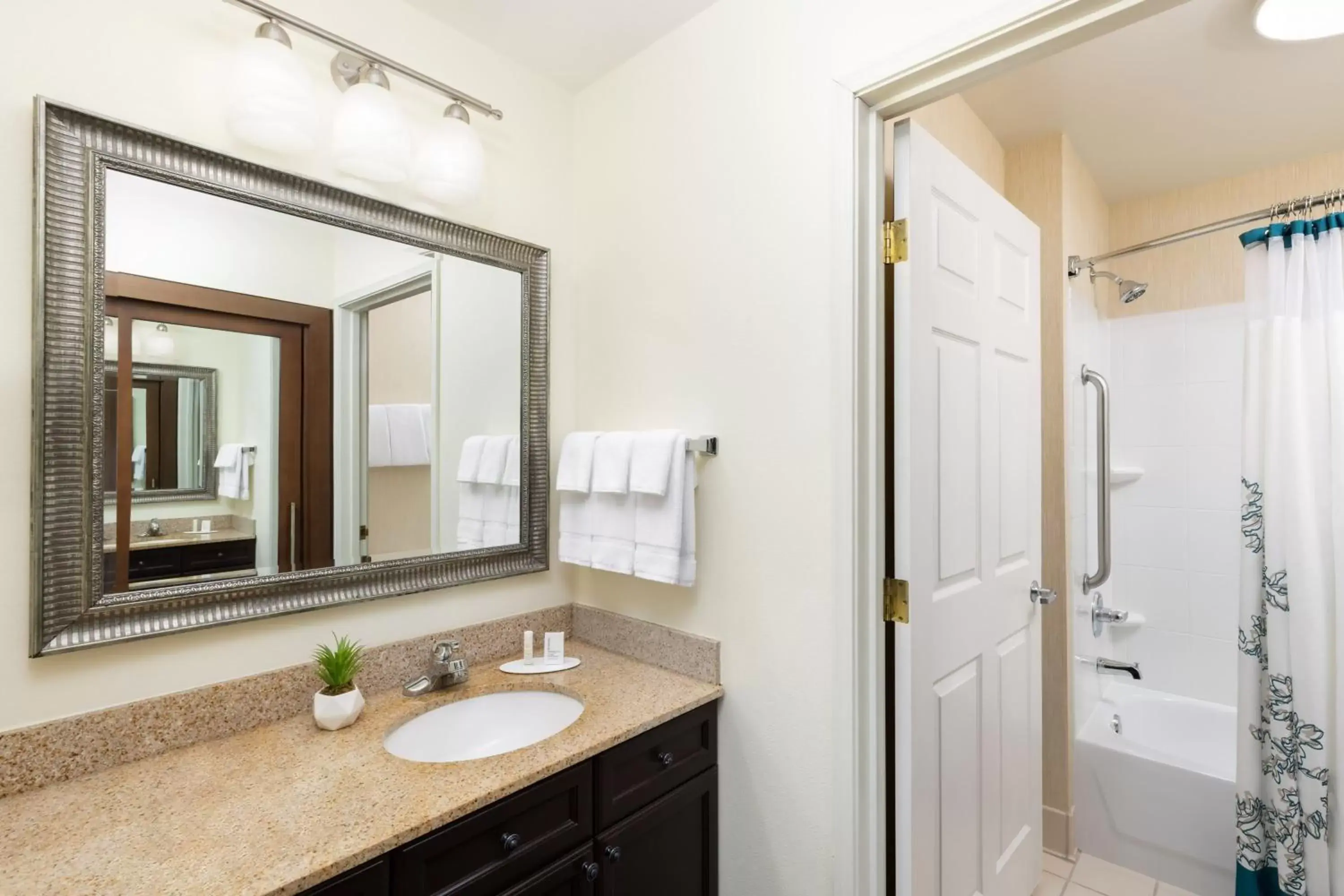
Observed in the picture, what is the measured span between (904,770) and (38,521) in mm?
1627

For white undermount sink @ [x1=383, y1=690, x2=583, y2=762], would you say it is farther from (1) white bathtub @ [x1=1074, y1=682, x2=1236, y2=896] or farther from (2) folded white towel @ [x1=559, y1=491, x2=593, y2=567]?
(1) white bathtub @ [x1=1074, y1=682, x2=1236, y2=896]

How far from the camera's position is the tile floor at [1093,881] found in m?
1.99

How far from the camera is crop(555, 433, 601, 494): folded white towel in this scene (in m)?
1.62

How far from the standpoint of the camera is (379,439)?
4.84ft

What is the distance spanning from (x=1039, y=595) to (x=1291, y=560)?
61cm

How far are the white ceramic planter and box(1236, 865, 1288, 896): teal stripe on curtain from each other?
2360 millimetres

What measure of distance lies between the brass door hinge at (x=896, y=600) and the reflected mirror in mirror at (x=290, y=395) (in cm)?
95

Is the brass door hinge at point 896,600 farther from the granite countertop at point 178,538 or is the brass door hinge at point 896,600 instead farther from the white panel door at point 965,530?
the granite countertop at point 178,538

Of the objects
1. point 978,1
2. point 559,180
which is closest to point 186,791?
point 559,180

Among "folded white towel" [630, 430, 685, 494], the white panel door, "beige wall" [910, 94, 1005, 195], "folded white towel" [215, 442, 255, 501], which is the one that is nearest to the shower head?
"beige wall" [910, 94, 1005, 195]

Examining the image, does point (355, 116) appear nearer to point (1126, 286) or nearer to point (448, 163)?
point (448, 163)

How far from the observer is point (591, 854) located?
1197 mm

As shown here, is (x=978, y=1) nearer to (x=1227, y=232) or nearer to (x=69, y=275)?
(x=69, y=275)

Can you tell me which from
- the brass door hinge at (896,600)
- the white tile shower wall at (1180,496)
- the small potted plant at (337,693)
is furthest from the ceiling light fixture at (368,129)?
the white tile shower wall at (1180,496)
